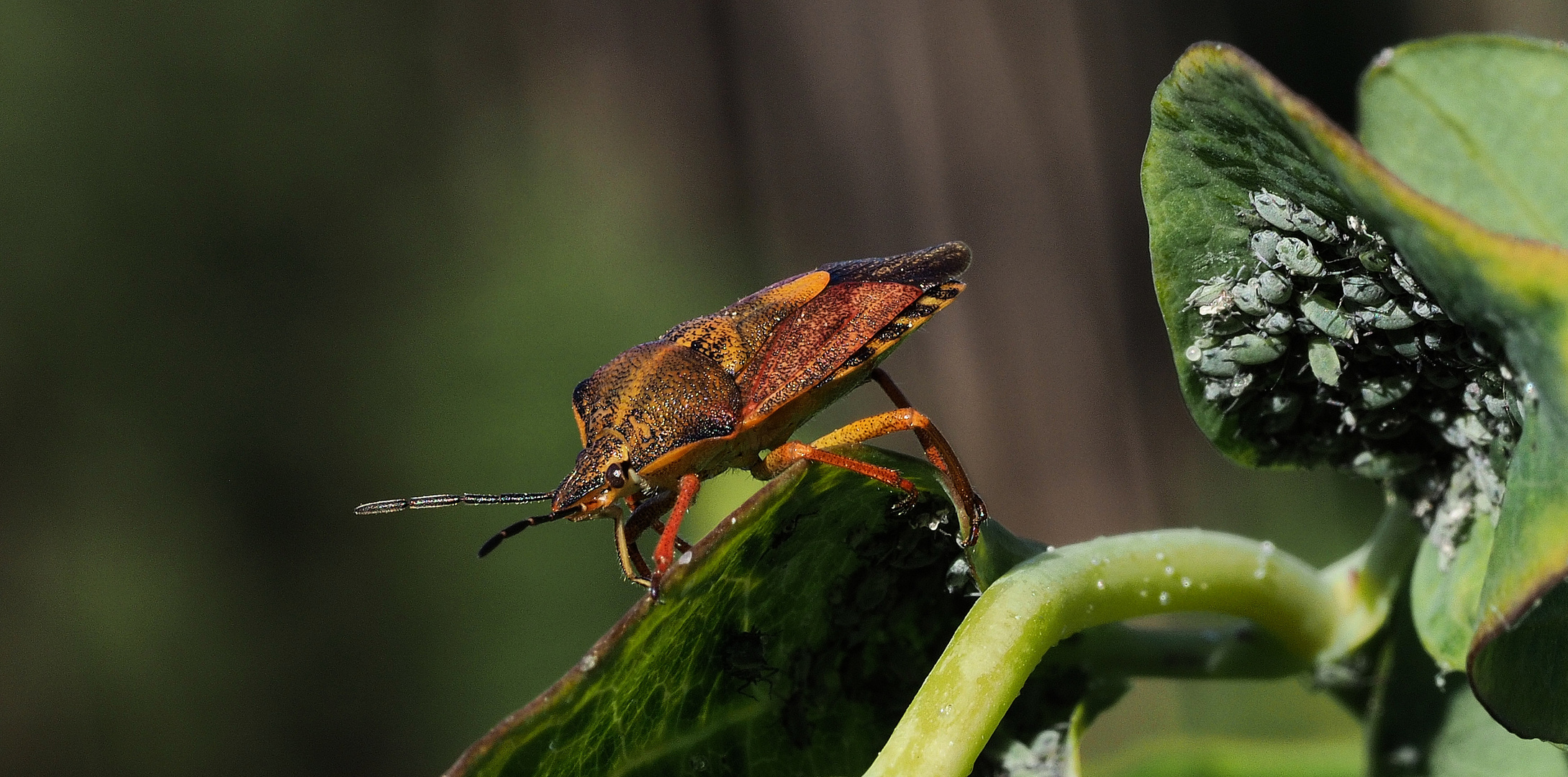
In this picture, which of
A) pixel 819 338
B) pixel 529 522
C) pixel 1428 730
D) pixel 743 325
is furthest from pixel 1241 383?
pixel 529 522

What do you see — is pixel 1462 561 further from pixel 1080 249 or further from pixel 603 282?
pixel 1080 249

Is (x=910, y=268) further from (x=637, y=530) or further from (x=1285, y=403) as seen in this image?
(x=1285, y=403)

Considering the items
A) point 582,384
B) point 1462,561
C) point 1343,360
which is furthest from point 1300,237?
point 582,384

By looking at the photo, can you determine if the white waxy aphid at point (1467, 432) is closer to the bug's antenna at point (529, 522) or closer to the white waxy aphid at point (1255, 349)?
the white waxy aphid at point (1255, 349)

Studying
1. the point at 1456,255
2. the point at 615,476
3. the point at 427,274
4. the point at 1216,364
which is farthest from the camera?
the point at 427,274

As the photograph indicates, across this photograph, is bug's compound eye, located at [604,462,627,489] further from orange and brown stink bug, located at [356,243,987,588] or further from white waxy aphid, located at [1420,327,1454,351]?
white waxy aphid, located at [1420,327,1454,351]

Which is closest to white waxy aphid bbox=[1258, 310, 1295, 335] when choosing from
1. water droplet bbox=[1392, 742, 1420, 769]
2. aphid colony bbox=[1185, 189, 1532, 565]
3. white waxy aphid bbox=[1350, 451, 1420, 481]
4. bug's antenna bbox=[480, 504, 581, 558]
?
aphid colony bbox=[1185, 189, 1532, 565]

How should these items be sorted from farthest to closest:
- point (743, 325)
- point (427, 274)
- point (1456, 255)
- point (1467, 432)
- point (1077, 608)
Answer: point (427, 274) → point (743, 325) → point (1467, 432) → point (1077, 608) → point (1456, 255)
